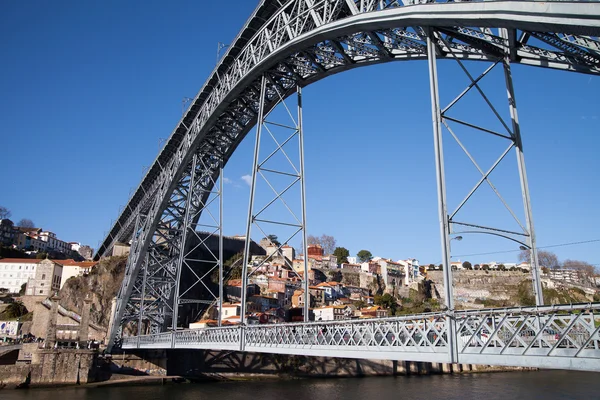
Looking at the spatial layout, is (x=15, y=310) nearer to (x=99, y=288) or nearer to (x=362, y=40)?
(x=99, y=288)

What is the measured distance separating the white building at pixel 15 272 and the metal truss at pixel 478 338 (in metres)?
54.8

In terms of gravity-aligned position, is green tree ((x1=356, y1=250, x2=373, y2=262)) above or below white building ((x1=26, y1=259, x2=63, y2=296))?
above

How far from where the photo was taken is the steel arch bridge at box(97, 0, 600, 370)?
6.97 meters

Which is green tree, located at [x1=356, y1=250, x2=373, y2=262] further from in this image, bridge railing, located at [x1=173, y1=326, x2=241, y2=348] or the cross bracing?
bridge railing, located at [x1=173, y1=326, x2=241, y2=348]

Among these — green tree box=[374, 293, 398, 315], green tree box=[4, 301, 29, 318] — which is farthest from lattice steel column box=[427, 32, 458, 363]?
green tree box=[374, 293, 398, 315]

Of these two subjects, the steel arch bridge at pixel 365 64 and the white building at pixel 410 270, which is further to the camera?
the white building at pixel 410 270

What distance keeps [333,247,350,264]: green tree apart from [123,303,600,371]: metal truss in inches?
2833

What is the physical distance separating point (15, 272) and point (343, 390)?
1883 inches

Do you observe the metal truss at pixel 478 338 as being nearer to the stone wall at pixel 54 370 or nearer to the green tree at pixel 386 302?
the stone wall at pixel 54 370

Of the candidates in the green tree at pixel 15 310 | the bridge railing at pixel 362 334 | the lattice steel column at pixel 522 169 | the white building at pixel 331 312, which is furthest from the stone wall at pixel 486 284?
the lattice steel column at pixel 522 169

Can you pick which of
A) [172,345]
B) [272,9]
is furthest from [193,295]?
[272,9]

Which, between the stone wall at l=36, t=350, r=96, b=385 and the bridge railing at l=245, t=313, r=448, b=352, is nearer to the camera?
the bridge railing at l=245, t=313, r=448, b=352

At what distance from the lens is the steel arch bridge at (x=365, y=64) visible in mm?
6973

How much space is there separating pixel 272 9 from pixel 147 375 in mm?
22860
